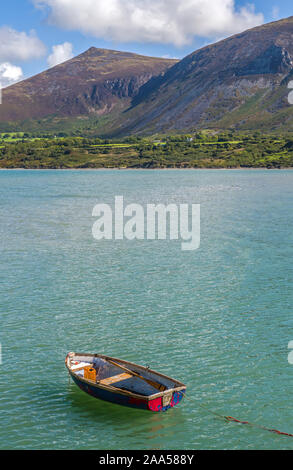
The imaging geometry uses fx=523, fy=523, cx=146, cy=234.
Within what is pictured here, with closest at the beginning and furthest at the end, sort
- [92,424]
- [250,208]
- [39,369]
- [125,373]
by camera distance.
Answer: [92,424] < [125,373] < [39,369] < [250,208]

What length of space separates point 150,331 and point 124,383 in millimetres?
9534

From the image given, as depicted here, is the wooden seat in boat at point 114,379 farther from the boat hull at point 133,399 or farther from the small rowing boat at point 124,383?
the boat hull at point 133,399

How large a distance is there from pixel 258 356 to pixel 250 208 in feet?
255

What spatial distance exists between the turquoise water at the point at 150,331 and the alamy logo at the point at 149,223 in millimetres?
3265

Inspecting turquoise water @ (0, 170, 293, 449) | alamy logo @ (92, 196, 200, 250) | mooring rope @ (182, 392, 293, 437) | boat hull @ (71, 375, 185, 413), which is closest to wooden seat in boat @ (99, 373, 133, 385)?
boat hull @ (71, 375, 185, 413)

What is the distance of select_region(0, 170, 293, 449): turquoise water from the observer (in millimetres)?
24250

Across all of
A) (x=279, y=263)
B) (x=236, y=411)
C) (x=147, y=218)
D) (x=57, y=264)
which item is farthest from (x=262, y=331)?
(x=147, y=218)

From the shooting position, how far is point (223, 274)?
2024 inches

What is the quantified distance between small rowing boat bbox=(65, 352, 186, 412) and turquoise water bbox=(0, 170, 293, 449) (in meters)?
0.81

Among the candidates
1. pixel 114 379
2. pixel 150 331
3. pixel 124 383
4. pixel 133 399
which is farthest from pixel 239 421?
pixel 150 331

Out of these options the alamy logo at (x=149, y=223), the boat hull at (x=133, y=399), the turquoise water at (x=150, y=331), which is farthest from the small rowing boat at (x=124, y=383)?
the alamy logo at (x=149, y=223)

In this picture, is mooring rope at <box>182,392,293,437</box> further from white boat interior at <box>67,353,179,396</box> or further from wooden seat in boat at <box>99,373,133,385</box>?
wooden seat in boat at <box>99,373,133,385</box>

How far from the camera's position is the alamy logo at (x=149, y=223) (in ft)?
240
